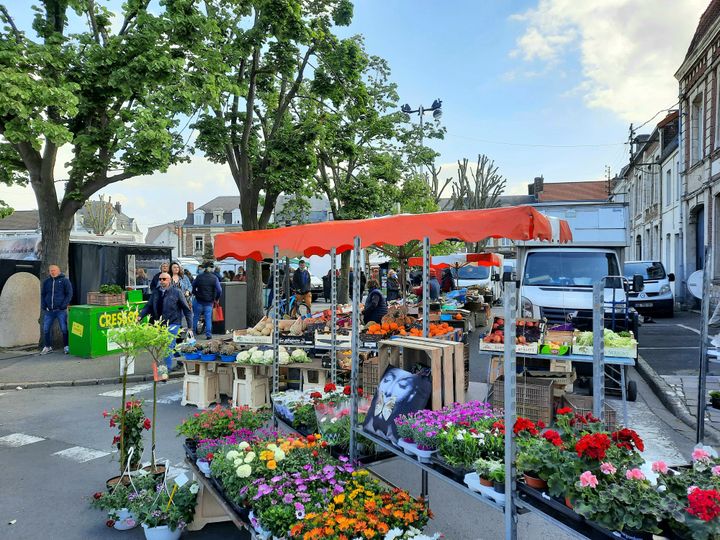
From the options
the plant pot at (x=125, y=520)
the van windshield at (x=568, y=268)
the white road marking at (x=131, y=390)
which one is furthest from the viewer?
the van windshield at (x=568, y=268)

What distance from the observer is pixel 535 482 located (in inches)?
98.3

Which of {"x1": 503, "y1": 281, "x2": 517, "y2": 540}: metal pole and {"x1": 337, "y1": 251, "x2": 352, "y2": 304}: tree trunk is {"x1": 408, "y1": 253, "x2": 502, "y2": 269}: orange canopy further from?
{"x1": 503, "y1": 281, "x2": 517, "y2": 540}: metal pole

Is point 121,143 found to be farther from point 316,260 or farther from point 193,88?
point 316,260

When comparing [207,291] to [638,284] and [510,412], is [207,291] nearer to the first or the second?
[638,284]

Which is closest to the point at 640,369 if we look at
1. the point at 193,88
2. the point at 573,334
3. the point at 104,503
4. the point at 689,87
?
the point at 573,334

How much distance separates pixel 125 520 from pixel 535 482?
3.25m

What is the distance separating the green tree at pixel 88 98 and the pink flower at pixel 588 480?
10539 millimetres

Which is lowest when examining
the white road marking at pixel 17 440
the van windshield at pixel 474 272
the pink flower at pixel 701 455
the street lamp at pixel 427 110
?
the white road marking at pixel 17 440

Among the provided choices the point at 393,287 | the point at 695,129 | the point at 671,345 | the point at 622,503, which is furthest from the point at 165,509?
the point at 695,129

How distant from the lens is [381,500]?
318 centimetres

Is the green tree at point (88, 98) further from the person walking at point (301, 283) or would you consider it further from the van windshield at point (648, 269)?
the van windshield at point (648, 269)

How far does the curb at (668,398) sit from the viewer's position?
20.4 ft

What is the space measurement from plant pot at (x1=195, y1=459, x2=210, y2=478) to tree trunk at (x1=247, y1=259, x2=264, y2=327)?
11276 millimetres

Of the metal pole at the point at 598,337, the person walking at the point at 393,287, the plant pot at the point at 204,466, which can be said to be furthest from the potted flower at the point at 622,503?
the person walking at the point at 393,287
